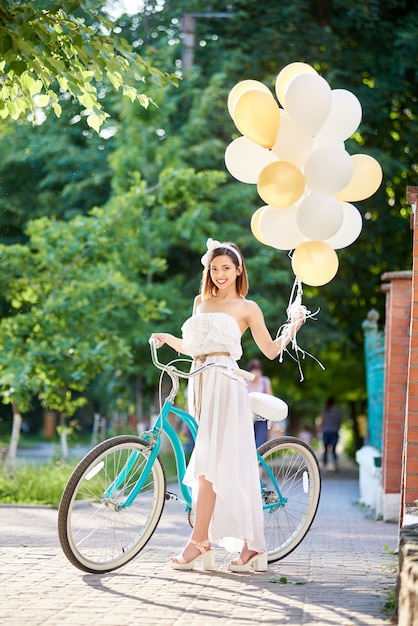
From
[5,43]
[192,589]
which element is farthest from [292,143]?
[192,589]

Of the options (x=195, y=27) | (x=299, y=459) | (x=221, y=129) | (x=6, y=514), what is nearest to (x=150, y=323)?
(x=221, y=129)

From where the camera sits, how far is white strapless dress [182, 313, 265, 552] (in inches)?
261

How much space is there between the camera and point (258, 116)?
22.6 feet

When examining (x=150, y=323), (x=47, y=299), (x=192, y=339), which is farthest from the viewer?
(x=150, y=323)

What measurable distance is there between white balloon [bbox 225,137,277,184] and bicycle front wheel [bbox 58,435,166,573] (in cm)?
200

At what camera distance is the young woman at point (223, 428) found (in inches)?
262

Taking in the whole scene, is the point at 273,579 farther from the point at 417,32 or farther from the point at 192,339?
the point at 417,32

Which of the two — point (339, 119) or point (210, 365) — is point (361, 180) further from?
point (210, 365)

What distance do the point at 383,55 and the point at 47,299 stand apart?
10347 millimetres

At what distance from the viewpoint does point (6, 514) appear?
10836 millimetres

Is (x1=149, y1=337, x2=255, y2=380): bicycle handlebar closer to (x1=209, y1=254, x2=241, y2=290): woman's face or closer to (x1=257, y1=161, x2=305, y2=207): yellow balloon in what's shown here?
(x1=209, y1=254, x2=241, y2=290): woman's face

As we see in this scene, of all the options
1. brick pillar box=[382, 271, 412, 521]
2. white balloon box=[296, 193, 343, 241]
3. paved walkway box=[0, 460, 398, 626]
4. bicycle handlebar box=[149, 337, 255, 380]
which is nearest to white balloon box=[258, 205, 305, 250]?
white balloon box=[296, 193, 343, 241]

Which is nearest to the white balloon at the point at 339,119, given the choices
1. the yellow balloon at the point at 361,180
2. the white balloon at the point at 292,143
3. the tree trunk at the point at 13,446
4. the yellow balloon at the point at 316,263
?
the white balloon at the point at 292,143

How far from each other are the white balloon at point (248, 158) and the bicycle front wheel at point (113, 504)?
1999 millimetres
